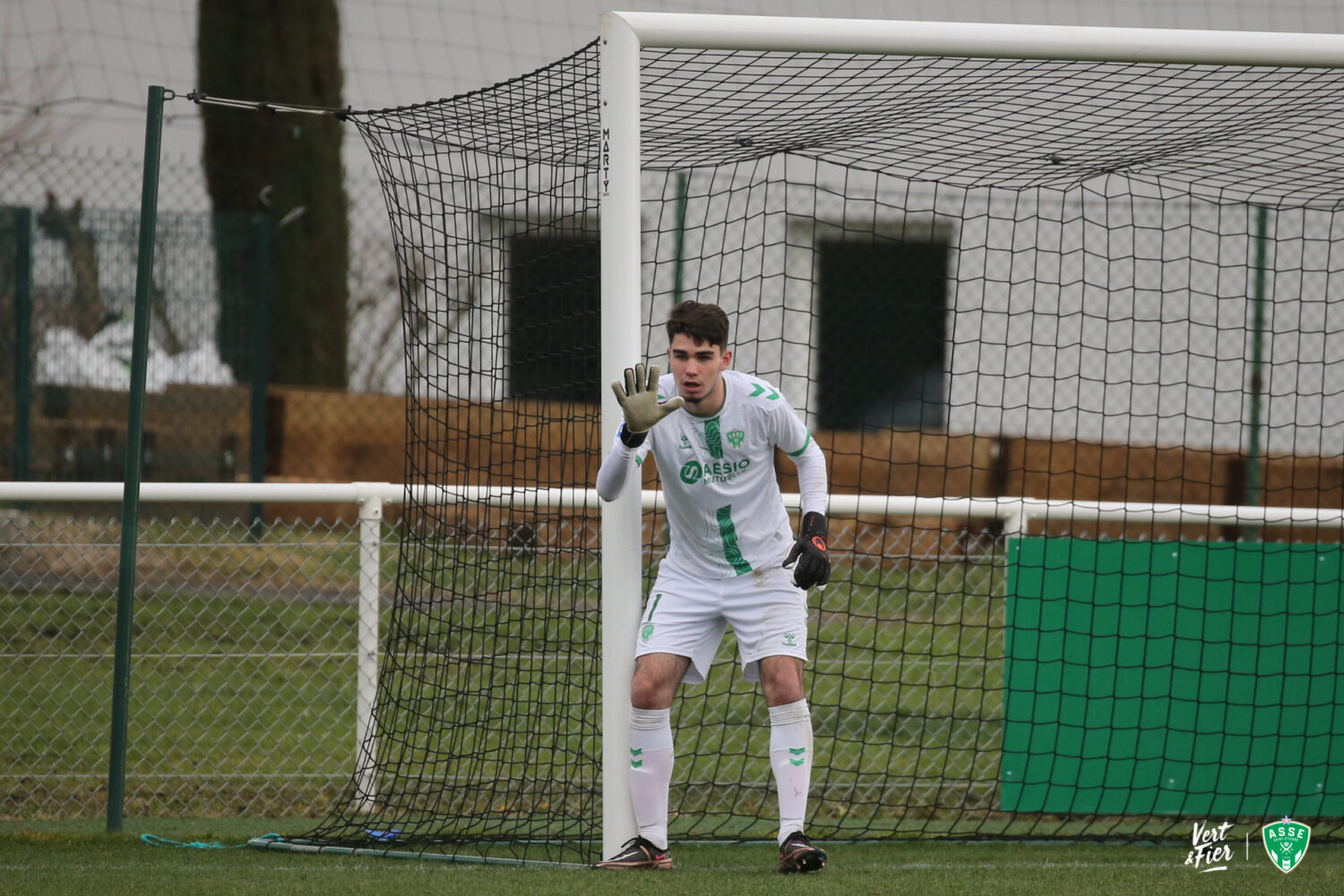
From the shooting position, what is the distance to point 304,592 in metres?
7.16

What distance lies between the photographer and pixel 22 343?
8664 mm

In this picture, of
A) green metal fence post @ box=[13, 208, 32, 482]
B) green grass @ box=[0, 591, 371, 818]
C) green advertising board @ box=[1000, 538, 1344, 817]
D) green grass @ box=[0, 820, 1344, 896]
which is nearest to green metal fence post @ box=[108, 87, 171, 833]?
green grass @ box=[0, 820, 1344, 896]

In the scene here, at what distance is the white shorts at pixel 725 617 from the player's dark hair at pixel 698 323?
75cm

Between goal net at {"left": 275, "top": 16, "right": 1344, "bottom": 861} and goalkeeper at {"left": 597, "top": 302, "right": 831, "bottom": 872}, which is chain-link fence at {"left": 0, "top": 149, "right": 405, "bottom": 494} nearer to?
goal net at {"left": 275, "top": 16, "right": 1344, "bottom": 861}

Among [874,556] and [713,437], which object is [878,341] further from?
[713,437]

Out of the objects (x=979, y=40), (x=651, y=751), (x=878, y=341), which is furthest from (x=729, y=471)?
(x=878, y=341)

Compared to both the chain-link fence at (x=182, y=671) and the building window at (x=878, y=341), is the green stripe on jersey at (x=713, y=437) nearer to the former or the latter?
the chain-link fence at (x=182, y=671)

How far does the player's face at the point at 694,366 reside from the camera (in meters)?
4.11

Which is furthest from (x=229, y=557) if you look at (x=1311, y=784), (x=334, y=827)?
(x=1311, y=784)

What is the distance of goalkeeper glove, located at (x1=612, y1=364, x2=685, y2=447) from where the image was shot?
3916 mm

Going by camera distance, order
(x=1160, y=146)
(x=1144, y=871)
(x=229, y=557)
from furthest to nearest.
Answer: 1. (x=229, y=557)
2. (x=1160, y=146)
3. (x=1144, y=871)

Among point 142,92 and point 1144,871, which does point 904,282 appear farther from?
point 1144,871

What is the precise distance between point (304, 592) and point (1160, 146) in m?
4.71

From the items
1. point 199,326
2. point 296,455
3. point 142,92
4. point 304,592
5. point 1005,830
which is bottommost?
point 1005,830
